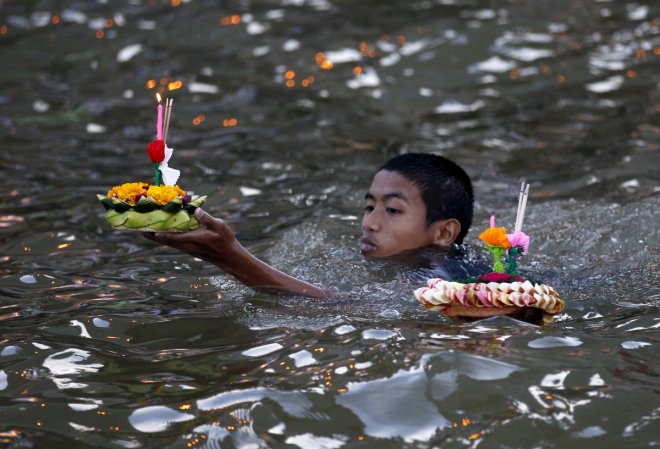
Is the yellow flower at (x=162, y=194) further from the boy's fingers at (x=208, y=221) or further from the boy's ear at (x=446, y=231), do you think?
the boy's ear at (x=446, y=231)

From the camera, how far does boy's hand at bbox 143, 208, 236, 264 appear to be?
4359mm

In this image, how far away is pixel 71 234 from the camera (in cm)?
693

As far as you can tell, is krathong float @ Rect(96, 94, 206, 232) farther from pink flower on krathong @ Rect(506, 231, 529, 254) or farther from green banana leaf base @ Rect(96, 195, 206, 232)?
pink flower on krathong @ Rect(506, 231, 529, 254)

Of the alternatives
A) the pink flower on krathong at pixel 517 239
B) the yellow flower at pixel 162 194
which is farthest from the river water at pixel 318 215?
the yellow flower at pixel 162 194

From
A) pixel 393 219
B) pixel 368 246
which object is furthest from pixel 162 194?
pixel 393 219

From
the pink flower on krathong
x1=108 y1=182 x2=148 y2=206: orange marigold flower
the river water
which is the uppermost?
x1=108 y1=182 x2=148 y2=206: orange marigold flower

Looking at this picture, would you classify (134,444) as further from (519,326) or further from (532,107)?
(532,107)

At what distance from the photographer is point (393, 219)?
5.91m

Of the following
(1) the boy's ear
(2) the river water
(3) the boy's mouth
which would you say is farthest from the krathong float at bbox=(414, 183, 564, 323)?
(1) the boy's ear

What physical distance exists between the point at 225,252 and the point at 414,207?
174cm

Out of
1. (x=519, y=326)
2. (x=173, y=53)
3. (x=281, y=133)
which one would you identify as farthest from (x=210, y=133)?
(x=519, y=326)

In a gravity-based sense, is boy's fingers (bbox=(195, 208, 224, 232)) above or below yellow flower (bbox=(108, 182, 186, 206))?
below

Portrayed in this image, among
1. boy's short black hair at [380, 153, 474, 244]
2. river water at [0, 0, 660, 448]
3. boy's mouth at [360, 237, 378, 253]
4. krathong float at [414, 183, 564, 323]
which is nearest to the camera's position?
river water at [0, 0, 660, 448]

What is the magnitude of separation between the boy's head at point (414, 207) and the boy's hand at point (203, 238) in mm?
1474
